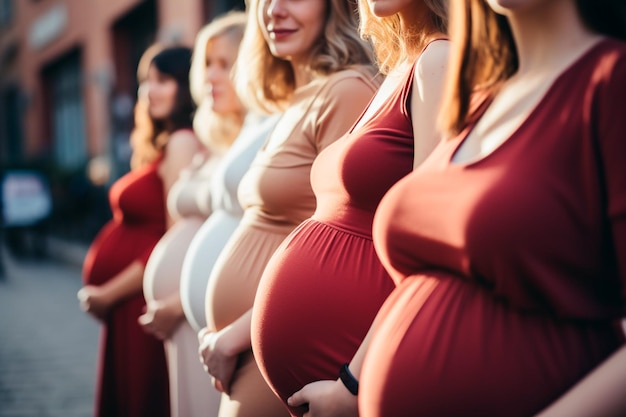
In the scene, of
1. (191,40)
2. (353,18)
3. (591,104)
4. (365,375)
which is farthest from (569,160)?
(191,40)

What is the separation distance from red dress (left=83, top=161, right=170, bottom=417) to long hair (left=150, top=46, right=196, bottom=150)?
17 cm

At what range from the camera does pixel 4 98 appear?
2598 centimetres

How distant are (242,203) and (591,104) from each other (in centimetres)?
140

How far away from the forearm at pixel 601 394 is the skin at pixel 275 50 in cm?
119

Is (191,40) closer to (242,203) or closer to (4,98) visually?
(242,203)

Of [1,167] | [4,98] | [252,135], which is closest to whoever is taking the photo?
[252,135]

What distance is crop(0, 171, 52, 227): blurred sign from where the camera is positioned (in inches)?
538

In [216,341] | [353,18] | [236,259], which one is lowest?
[216,341]

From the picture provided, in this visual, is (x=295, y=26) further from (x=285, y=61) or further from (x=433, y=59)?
(x=433, y=59)

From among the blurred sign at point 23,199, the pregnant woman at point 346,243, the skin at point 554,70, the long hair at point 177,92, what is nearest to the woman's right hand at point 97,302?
the long hair at point 177,92

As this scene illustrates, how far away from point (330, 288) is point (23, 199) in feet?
42.4

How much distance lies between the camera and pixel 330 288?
1.88m

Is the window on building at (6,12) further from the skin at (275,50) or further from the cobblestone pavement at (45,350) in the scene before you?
the skin at (275,50)

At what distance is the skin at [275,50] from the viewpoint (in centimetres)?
228
